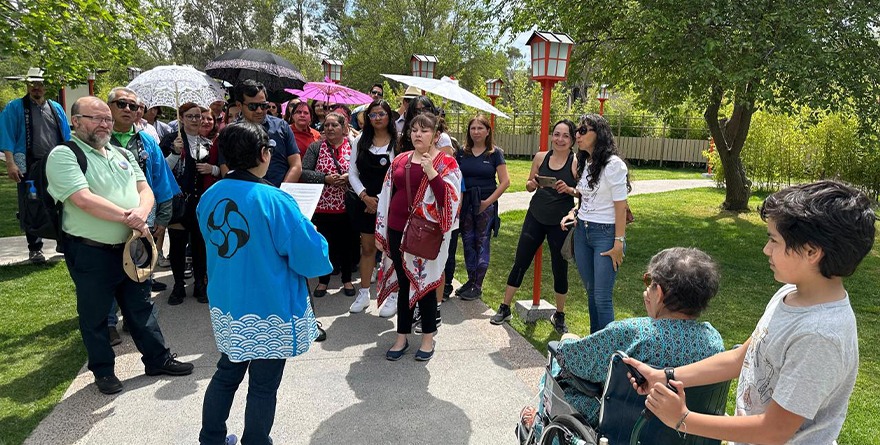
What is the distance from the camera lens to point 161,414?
3.30 m

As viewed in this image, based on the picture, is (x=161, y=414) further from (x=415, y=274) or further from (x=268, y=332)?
(x=415, y=274)

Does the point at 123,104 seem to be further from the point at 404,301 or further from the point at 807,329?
the point at 807,329

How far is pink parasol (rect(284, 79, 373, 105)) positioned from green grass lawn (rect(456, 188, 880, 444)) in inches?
109

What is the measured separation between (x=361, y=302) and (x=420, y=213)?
1.59 metres

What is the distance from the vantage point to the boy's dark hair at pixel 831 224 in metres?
1.45

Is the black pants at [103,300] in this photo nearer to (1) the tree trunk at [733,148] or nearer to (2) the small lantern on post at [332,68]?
(1) the tree trunk at [733,148]

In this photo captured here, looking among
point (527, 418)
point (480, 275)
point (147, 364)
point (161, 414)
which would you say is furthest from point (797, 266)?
point (480, 275)

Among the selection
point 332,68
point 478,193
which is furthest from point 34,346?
point 332,68

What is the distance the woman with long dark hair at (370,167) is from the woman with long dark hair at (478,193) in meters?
0.88

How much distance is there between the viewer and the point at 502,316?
4.98 m

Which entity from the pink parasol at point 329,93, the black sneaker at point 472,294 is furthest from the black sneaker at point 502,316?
the pink parasol at point 329,93

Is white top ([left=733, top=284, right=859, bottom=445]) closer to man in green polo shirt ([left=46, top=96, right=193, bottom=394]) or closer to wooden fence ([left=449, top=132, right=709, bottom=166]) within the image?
man in green polo shirt ([left=46, top=96, right=193, bottom=394])

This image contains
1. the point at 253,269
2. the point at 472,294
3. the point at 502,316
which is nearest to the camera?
the point at 253,269

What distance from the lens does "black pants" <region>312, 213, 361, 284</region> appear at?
5.68 metres
